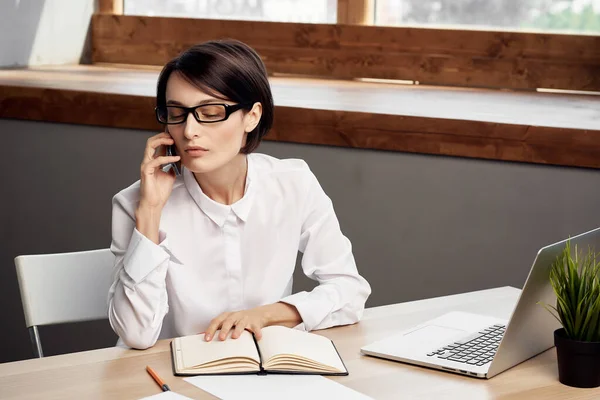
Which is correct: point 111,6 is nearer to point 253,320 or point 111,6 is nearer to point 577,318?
point 253,320

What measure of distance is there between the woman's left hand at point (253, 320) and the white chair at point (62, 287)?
507mm

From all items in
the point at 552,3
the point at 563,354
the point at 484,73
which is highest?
the point at 552,3

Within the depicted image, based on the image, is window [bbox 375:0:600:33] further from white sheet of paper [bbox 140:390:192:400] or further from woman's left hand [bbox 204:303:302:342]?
white sheet of paper [bbox 140:390:192:400]

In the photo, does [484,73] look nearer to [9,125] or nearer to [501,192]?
[501,192]

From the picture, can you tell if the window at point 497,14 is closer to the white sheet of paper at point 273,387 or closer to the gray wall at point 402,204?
the gray wall at point 402,204

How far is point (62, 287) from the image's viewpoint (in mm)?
2051

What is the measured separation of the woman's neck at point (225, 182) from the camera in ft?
6.16

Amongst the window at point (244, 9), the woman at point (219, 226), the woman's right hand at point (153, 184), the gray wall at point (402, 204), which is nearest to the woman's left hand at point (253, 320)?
the woman at point (219, 226)

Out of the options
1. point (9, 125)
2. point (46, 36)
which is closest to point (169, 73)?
point (9, 125)

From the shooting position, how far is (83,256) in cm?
210

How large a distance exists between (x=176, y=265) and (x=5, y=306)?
6.40ft

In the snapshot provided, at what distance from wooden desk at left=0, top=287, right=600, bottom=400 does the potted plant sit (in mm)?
25

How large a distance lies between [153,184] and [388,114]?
3.90 ft

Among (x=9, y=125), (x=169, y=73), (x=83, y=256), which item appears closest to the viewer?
(x=169, y=73)
